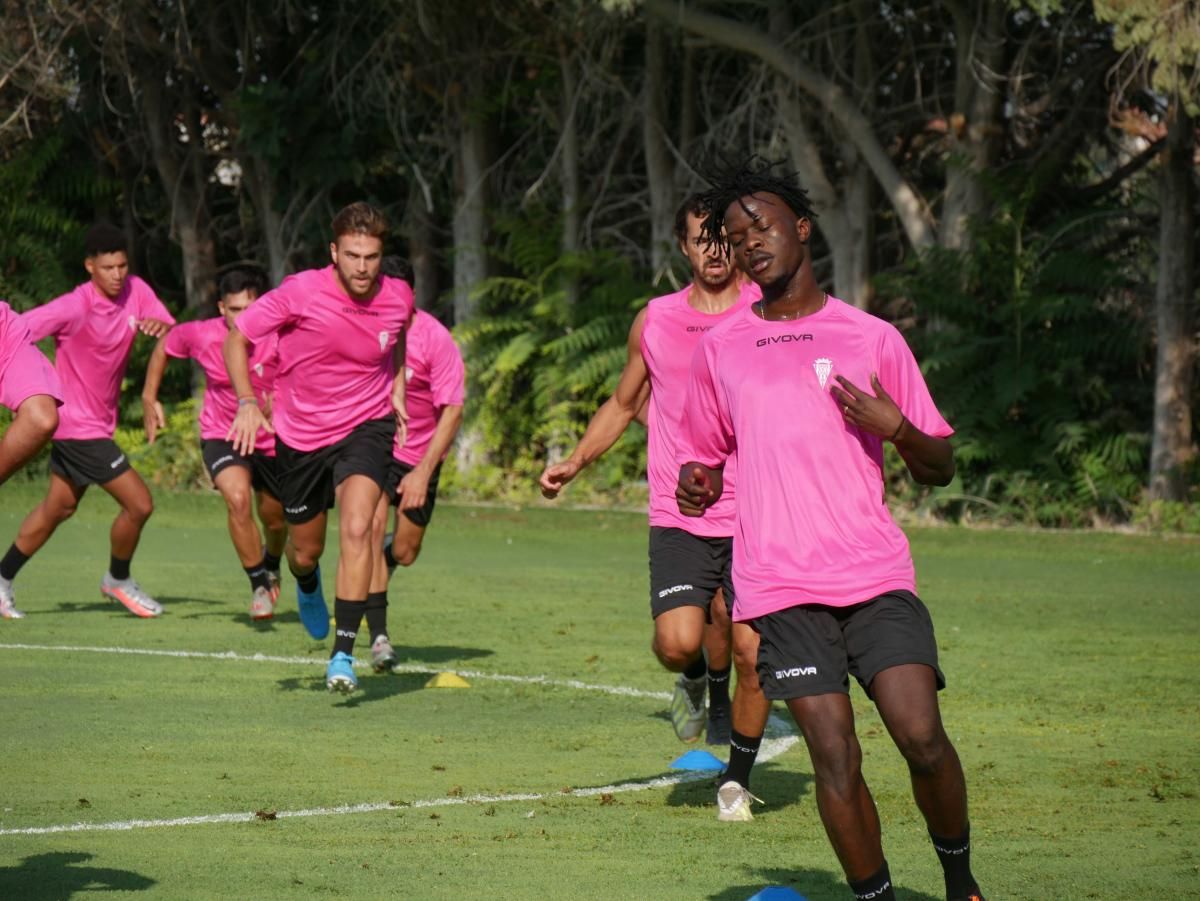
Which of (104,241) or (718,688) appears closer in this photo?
(718,688)

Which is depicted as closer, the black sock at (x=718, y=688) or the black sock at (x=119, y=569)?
the black sock at (x=718, y=688)

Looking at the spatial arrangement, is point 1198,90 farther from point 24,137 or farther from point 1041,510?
point 24,137

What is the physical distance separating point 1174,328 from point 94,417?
1102 centimetres

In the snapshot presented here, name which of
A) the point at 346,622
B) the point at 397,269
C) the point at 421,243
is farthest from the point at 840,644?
the point at 421,243

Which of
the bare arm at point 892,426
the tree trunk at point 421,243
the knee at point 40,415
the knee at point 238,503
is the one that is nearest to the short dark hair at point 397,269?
the knee at point 238,503

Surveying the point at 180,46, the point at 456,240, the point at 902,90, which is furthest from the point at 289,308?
the point at 180,46

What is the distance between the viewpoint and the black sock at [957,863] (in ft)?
18.1

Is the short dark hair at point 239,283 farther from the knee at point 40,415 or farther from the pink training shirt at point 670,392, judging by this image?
the knee at point 40,415

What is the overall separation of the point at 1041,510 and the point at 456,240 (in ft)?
30.1

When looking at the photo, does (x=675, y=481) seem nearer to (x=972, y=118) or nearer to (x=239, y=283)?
(x=239, y=283)

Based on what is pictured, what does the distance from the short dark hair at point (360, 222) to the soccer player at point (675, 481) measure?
206 centimetres

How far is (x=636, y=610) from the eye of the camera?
1443 centimetres

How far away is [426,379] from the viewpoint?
1241 centimetres

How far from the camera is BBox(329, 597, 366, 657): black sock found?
9961 mm
